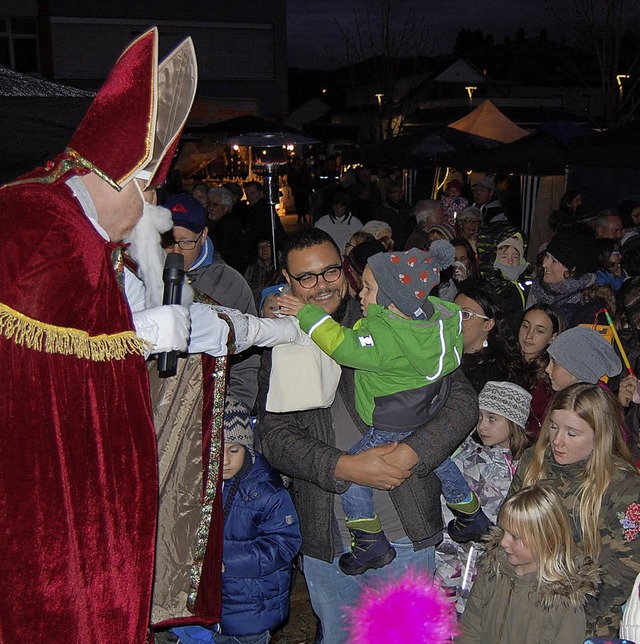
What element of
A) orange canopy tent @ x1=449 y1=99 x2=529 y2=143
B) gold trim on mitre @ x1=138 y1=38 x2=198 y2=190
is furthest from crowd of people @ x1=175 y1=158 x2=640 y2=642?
orange canopy tent @ x1=449 y1=99 x2=529 y2=143

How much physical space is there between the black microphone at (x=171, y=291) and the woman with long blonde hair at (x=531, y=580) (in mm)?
1542

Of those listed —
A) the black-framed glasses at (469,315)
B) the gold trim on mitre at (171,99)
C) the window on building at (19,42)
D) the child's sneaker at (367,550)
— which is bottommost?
the child's sneaker at (367,550)

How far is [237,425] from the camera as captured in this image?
3553 millimetres

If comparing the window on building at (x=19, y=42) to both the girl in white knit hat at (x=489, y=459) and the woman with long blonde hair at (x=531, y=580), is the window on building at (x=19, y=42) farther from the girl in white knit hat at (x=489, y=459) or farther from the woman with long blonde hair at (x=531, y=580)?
the woman with long blonde hair at (x=531, y=580)

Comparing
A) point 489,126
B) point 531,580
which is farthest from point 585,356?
point 489,126

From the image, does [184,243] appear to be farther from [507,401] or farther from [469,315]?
[507,401]

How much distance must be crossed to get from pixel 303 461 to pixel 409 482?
16.2 inches

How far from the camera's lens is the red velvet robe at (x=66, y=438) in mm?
2156

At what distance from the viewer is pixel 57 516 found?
Answer: 87.8 inches

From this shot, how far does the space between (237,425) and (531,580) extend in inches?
56.1

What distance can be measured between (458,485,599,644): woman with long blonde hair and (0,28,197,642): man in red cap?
1.43m

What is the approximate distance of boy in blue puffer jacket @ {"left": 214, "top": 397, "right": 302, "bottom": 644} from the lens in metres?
3.36

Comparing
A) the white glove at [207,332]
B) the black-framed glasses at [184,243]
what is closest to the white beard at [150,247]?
the white glove at [207,332]

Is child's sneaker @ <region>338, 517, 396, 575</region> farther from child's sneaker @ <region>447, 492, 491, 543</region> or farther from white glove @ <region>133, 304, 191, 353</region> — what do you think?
white glove @ <region>133, 304, 191, 353</region>
